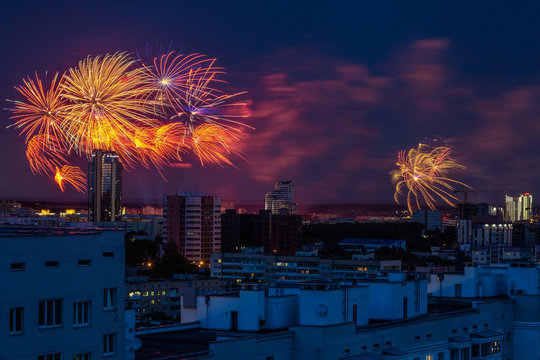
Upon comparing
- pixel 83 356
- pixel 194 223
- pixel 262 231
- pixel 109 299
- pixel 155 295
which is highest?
pixel 109 299

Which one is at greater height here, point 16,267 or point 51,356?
point 16,267

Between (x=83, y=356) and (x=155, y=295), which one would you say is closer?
(x=83, y=356)

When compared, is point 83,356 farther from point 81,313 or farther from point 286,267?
point 286,267

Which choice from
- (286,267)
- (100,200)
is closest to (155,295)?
(286,267)

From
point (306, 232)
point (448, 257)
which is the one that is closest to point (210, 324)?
point (448, 257)

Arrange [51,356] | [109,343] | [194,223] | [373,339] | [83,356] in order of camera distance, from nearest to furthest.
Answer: [51,356] < [83,356] < [109,343] < [373,339] < [194,223]

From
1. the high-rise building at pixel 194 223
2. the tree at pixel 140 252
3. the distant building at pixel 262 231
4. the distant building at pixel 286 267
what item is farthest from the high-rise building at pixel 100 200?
the distant building at pixel 286 267

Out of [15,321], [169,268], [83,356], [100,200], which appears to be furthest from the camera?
[100,200]

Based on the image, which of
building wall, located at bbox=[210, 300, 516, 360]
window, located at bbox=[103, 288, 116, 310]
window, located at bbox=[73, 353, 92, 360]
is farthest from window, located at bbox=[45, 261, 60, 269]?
building wall, located at bbox=[210, 300, 516, 360]
